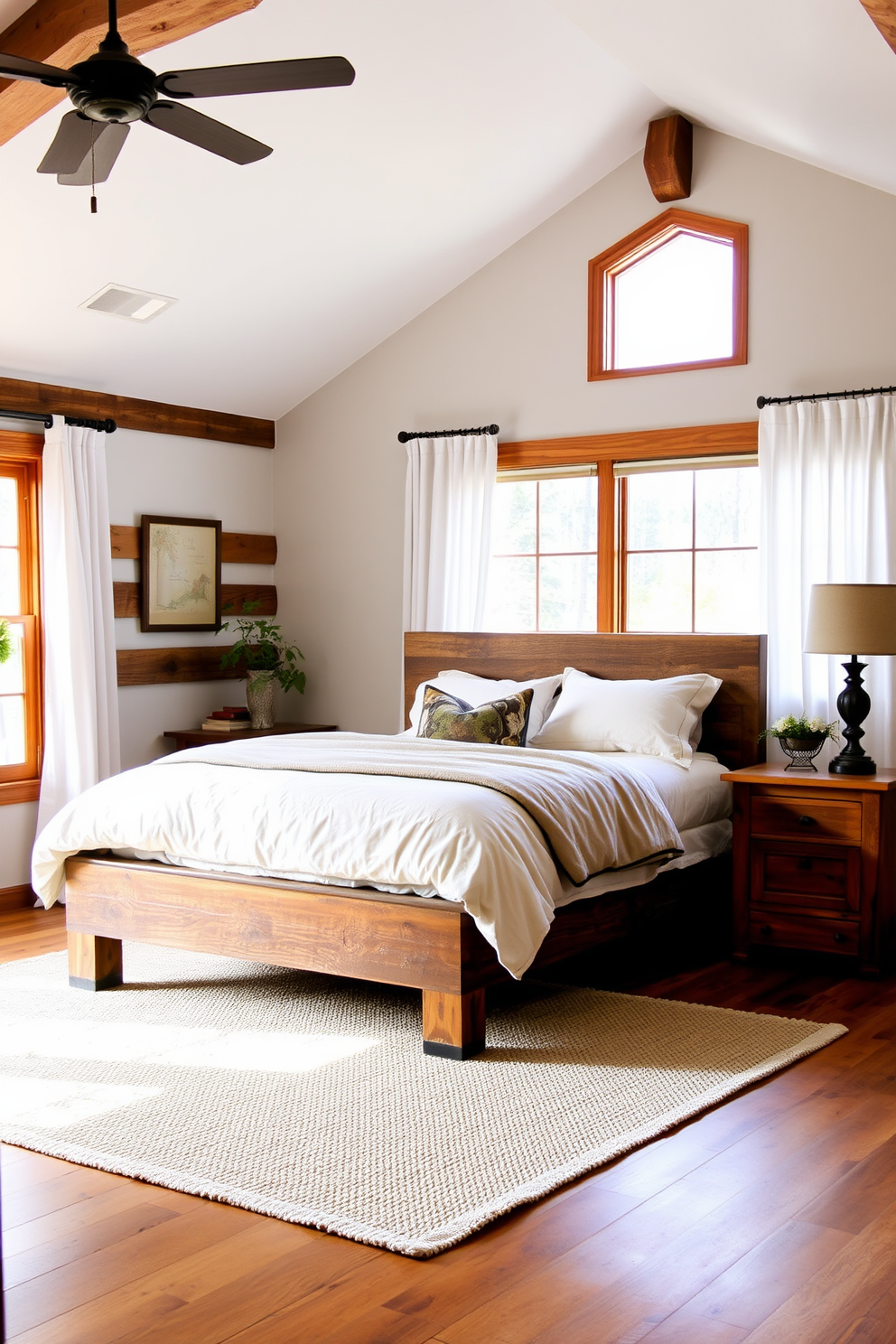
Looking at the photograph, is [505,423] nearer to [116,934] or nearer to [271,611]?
[271,611]

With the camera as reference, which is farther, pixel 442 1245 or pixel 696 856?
pixel 696 856

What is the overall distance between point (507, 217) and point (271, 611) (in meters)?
2.41

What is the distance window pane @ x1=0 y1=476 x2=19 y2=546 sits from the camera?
554 centimetres

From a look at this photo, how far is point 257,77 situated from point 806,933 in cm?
327

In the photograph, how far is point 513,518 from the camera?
6117 millimetres

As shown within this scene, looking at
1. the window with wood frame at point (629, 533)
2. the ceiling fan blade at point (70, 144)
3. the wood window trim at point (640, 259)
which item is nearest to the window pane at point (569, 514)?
the window with wood frame at point (629, 533)

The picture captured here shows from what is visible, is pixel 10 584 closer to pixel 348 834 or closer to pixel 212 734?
pixel 212 734

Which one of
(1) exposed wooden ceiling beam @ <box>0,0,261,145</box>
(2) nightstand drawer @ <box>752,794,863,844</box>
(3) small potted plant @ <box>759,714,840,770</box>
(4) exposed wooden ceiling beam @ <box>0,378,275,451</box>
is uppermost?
(1) exposed wooden ceiling beam @ <box>0,0,261,145</box>

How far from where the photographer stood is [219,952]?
396cm

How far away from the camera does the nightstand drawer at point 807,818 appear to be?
14.4 ft

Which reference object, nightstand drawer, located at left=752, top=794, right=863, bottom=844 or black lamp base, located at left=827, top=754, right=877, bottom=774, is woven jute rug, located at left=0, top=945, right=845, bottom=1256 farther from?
black lamp base, located at left=827, top=754, right=877, bottom=774

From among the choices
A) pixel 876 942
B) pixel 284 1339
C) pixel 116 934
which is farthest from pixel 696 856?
pixel 284 1339

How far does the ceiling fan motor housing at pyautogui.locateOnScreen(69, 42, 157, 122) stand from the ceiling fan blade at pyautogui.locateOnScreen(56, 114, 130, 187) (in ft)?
0.37

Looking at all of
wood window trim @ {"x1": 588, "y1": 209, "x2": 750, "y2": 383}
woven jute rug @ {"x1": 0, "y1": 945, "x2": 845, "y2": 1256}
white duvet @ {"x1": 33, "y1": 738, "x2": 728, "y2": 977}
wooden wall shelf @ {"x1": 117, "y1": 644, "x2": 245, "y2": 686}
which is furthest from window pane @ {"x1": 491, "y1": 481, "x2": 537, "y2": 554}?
woven jute rug @ {"x1": 0, "y1": 945, "x2": 845, "y2": 1256}
